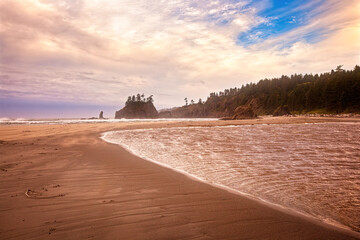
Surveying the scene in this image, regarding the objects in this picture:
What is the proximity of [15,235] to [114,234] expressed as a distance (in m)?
1.41

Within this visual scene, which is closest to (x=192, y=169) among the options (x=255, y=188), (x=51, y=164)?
(x=255, y=188)

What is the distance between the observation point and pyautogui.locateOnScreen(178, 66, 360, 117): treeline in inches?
3100

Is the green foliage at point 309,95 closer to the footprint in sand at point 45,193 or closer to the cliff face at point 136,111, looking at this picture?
the cliff face at point 136,111

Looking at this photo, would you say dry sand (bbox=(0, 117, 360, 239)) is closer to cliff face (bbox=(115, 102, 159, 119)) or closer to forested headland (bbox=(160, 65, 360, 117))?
forested headland (bbox=(160, 65, 360, 117))

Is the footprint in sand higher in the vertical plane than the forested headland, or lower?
lower

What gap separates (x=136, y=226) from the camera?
279 cm

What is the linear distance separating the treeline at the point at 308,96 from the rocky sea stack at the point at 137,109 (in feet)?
169

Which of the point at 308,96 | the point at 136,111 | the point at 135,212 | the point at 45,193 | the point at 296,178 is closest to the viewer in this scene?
the point at 135,212

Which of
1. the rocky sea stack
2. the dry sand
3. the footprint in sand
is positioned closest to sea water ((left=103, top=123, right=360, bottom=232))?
the dry sand

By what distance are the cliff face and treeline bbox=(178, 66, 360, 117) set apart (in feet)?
172

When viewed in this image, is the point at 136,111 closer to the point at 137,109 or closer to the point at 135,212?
the point at 137,109

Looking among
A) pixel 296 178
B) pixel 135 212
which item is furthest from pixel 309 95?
pixel 135 212

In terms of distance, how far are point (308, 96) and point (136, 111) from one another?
414 feet

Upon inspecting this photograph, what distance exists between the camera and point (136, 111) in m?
165
